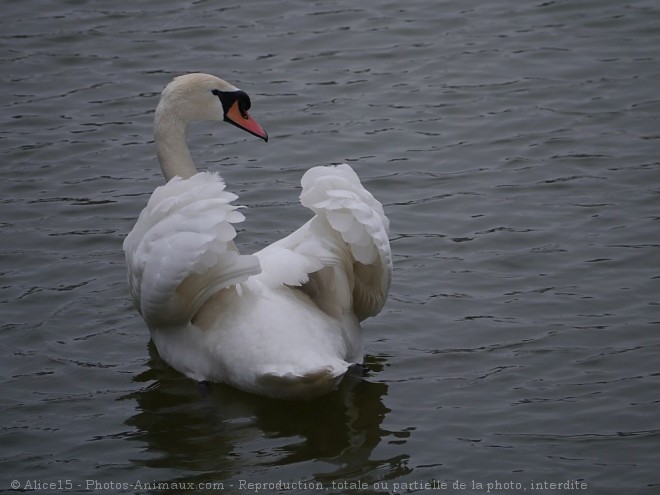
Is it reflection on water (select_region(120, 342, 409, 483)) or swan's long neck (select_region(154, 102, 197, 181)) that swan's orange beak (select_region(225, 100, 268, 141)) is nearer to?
swan's long neck (select_region(154, 102, 197, 181))

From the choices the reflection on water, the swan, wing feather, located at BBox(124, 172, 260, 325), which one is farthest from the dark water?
wing feather, located at BBox(124, 172, 260, 325)

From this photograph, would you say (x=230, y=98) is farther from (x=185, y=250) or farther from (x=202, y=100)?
(x=185, y=250)

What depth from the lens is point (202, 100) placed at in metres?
7.25

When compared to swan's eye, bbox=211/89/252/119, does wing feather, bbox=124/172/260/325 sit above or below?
below

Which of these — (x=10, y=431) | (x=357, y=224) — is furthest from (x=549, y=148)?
(x=10, y=431)

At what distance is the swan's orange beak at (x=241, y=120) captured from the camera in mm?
7344

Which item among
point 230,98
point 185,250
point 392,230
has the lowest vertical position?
point 392,230

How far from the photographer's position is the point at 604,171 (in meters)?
8.98

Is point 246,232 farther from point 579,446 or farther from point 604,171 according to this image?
point 579,446

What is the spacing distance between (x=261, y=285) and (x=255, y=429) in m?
0.75

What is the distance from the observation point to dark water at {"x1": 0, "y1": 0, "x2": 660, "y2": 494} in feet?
19.3

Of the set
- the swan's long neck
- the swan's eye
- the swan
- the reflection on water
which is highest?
the swan's eye

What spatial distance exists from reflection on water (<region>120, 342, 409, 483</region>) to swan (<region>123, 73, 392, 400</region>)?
0.16 m

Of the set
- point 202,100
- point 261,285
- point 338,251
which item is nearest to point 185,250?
point 261,285
